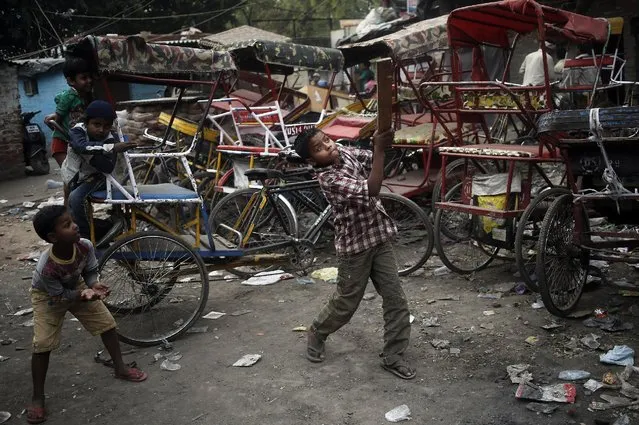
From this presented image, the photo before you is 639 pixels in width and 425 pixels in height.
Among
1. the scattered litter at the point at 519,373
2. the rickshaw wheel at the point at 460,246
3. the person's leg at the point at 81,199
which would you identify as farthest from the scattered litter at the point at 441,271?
the person's leg at the point at 81,199

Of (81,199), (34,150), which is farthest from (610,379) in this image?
(34,150)

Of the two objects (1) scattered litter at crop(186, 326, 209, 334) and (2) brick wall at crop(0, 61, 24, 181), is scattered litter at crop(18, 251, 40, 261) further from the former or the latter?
(2) brick wall at crop(0, 61, 24, 181)

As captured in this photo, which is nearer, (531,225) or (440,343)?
(440,343)

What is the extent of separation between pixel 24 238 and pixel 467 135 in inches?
240

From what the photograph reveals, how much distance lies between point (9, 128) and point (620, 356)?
14.5m

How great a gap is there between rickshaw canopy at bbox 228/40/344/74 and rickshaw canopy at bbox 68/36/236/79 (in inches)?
83.3

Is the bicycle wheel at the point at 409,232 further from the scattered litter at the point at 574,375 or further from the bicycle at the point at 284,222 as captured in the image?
the scattered litter at the point at 574,375

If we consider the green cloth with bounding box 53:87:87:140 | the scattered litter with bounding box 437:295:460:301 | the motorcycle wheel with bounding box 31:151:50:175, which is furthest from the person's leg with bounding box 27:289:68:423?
the motorcycle wheel with bounding box 31:151:50:175

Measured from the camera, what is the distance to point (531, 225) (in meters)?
5.72

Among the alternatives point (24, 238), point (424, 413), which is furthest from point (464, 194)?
point (24, 238)

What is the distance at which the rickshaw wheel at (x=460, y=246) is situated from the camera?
6363 millimetres

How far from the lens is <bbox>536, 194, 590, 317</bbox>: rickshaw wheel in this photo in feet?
15.6

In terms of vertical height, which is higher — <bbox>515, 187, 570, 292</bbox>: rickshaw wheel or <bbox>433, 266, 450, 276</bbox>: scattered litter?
<bbox>515, 187, 570, 292</bbox>: rickshaw wheel

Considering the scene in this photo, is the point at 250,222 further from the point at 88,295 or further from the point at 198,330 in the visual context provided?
the point at 88,295
